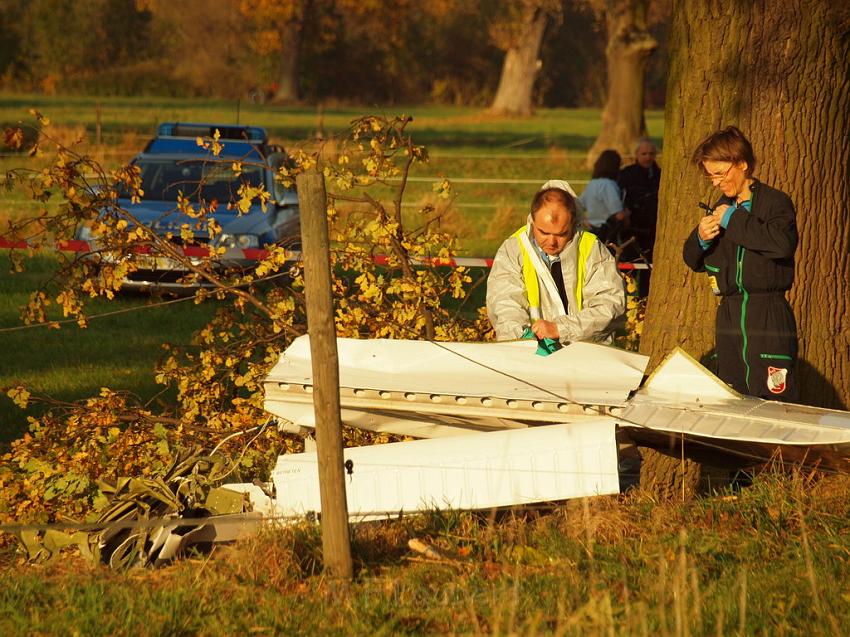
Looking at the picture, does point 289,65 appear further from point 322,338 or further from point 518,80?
point 322,338

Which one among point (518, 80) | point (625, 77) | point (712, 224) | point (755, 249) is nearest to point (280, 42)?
point (518, 80)

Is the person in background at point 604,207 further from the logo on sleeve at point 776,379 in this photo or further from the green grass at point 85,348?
the logo on sleeve at point 776,379

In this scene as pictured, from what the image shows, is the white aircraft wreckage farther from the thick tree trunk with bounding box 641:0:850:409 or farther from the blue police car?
the blue police car

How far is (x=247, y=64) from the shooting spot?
76375mm

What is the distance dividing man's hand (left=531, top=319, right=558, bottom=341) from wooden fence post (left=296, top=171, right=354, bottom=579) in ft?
Result: 4.15

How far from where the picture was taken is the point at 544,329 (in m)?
6.02

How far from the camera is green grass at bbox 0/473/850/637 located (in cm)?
475

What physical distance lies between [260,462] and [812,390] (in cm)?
285

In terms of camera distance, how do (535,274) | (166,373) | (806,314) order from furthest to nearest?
(166,373)
(806,314)
(535,274)

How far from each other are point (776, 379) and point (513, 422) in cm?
119

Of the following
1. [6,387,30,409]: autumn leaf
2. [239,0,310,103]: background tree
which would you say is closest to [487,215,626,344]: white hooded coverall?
[6,387,30,409]: autumn leaf

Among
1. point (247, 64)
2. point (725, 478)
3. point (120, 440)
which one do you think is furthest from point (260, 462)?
point (247, 64)

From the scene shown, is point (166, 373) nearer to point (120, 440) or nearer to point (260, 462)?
point (120, 440)

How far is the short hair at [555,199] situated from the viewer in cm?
618
